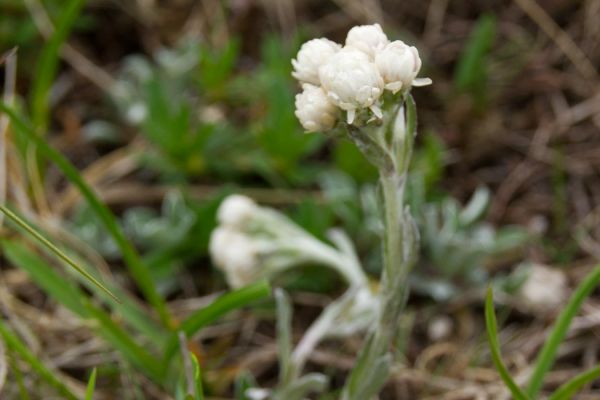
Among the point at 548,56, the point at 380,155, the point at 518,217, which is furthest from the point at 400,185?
the point at 548,56

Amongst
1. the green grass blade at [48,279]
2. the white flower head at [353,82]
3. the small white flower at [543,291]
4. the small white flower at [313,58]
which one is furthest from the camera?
the small white flower at [543,291]

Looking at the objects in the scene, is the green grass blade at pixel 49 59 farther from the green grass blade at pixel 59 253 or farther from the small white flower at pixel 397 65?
the small white flower at pixel 397 65

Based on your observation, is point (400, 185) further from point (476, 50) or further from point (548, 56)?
point (548, 56)

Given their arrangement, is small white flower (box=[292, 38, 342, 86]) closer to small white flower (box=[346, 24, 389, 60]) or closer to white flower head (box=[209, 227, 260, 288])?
small white flower (box=[346, 24, 389, 60])

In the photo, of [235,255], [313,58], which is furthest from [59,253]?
[235,255]

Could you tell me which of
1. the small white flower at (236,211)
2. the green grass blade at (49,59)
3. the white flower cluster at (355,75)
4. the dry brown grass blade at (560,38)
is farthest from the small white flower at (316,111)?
the dry brown grass blade at (560,38)

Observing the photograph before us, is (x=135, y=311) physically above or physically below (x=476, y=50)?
below

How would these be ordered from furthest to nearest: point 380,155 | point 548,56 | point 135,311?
point 548,56 → point 135,311 → point 380,155

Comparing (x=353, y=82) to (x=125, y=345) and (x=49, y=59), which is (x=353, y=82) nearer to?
(x=125, y=345)
